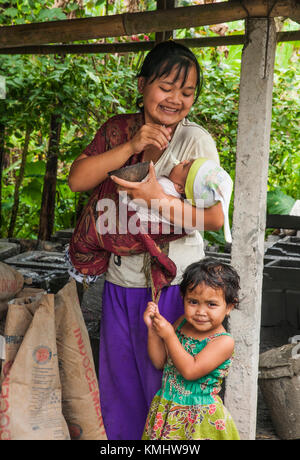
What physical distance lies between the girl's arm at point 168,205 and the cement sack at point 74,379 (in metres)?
0.47

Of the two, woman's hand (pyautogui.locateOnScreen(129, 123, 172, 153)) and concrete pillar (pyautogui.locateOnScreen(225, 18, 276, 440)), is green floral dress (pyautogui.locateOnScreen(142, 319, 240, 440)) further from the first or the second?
woman's hand (pyautogui.locateOnScreen(129, 123, 172, 153))

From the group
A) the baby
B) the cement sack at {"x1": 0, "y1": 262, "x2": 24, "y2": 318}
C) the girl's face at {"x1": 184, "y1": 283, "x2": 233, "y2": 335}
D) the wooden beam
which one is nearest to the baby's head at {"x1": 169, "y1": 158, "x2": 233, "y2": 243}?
the baby

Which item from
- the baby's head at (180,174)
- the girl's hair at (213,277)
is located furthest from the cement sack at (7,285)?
the baby's head at (180,174)

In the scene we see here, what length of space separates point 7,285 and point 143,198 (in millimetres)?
770

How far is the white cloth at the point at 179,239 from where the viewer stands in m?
2.15

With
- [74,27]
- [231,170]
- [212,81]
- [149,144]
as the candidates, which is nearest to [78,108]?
[212,81]

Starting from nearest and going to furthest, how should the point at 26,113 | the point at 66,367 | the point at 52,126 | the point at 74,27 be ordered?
the point at 66,367
the point at 74,27
the point at 26,113
the point at 52,126

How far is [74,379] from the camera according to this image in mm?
2102

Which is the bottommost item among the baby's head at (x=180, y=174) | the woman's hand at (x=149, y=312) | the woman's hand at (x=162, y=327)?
the woman's hand at (x=162, y=327)

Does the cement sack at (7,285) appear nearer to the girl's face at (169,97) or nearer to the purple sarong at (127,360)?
the purple sarong at (127,360)

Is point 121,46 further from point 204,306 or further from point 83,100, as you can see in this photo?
point 204,306

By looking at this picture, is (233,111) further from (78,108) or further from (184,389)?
(184,389)

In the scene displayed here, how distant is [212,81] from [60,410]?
14.5 ft
